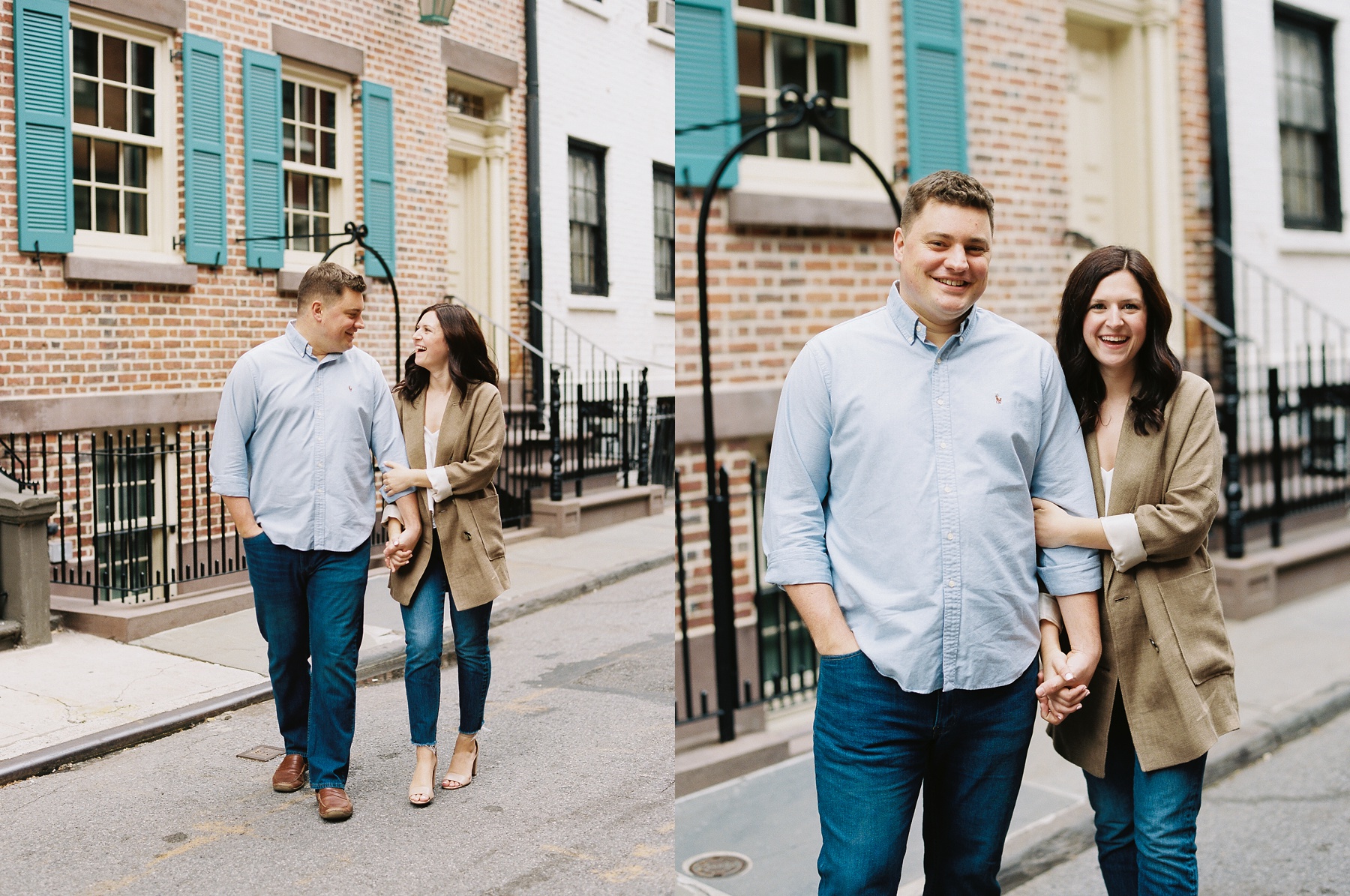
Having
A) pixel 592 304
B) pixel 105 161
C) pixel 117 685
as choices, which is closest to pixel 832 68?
pixel 592 304

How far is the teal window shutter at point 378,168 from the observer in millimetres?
2207

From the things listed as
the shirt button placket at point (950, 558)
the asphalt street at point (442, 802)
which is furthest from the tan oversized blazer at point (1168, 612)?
the asphalt street at point (442, 802)

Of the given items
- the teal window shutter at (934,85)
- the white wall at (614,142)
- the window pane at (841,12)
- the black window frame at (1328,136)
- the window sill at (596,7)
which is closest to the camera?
the white wall at (614,142)

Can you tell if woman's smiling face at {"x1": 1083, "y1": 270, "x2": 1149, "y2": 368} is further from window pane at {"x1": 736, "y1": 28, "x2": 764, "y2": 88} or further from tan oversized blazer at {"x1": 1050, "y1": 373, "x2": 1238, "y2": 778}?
window pane at {"x1": 736, "y1": 28, "x2": 764, "y2": 88}

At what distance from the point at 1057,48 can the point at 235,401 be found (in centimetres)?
533

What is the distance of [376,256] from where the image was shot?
89.0 inches

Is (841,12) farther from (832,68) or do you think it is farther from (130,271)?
(130,271)

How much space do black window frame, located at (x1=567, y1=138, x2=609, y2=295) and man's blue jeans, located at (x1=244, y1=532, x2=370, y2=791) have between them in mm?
873

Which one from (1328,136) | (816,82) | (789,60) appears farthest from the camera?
(1328,136)

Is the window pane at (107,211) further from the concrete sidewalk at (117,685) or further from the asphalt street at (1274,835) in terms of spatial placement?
the asphalt street at (1274,835)

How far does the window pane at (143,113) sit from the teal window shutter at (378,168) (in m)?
0.38

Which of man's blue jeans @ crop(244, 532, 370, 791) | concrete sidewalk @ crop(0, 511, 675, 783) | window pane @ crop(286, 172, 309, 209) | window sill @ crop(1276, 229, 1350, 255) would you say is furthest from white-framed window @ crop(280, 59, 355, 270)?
window sill @ crop(1276, 229, 1350, 255)

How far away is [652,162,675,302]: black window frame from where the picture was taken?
2.94 meters

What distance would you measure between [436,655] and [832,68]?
12.4 ft
